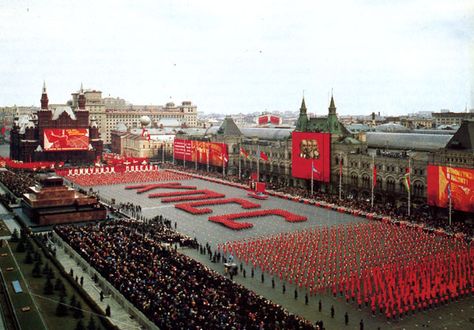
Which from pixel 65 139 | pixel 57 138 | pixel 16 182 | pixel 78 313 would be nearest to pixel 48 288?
pixel 78 313

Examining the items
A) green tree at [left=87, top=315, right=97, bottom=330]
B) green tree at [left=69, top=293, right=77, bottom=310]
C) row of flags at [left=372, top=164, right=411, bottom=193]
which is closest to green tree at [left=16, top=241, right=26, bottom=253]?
green tree at [left=69, top=293, right=77, bottom=310]

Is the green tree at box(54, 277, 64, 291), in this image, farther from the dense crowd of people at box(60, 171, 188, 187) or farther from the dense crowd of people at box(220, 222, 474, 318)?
the dense crowd of people at box(60, 171, 188, 187)

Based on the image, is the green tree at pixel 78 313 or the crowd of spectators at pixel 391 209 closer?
the green tree at pixel 78 313

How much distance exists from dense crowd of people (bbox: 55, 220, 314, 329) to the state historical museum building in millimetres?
99446

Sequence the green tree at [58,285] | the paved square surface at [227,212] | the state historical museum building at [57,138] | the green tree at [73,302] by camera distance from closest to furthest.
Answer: the green tree at [73,302], the green tree at [58,285], the paved square surface at [227,212], the state historical museum building at [57,138]

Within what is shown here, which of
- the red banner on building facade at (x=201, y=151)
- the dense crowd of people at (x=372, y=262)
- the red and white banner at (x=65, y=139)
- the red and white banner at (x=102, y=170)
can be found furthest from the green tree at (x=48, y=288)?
the red and white banner at (x=65, y=139)

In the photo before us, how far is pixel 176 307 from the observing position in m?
34.5

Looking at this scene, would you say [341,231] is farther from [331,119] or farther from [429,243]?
[331,119]

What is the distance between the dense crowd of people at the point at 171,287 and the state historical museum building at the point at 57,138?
99446 mm

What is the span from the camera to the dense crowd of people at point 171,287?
32.4 meters

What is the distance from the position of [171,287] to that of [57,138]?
123253 mm

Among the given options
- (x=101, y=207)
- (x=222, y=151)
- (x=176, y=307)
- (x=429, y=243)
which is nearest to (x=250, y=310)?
(x=176, y=307)

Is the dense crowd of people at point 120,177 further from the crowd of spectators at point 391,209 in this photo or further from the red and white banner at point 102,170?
the crowd of spectators at point 391,209

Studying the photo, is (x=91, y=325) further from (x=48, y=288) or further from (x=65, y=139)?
(x=65, y=139)
